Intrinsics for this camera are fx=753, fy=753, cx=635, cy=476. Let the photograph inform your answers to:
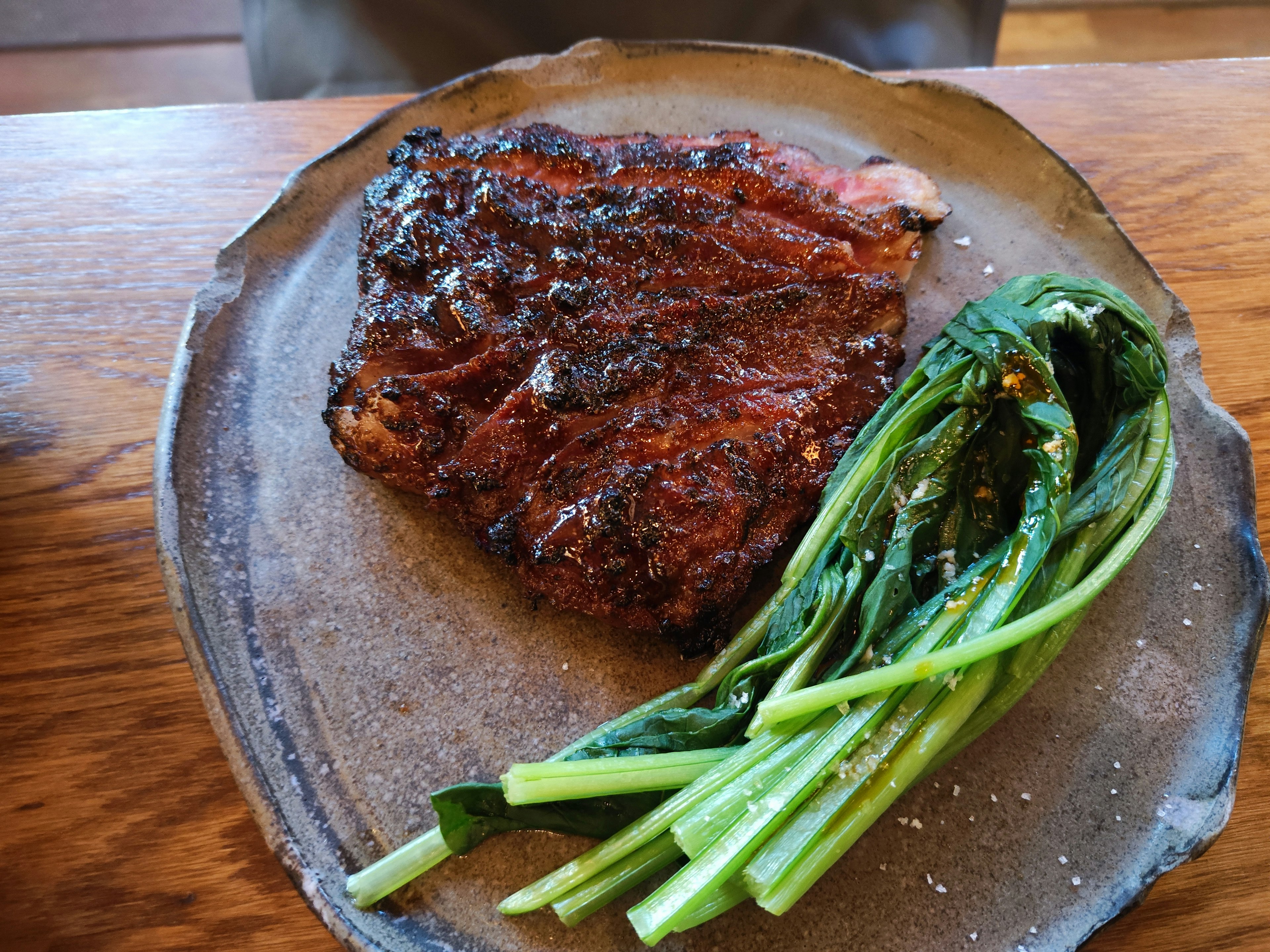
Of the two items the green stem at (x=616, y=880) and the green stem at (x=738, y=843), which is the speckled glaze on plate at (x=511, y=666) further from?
the green stem at (x=738, y=843)

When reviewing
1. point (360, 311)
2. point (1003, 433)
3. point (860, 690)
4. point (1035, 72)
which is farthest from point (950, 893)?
point (1035, 72)

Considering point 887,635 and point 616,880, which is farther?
point 887,635

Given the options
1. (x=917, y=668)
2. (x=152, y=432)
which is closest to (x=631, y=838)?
(x=917, y=668)

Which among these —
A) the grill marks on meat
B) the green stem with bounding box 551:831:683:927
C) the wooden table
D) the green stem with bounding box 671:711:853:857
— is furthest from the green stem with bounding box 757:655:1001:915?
the wooden table

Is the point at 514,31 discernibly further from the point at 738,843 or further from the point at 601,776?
the point at 738,843

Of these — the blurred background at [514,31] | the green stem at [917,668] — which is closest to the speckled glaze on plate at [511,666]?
the green stem at [917,668]

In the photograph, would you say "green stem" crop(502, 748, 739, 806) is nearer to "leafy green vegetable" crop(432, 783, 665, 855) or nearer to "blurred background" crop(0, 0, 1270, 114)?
"leafy green vegetable" crop(432, 783, 665, 855)

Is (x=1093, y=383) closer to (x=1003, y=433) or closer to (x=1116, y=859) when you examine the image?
(x=1003, y=433)
